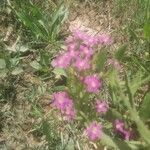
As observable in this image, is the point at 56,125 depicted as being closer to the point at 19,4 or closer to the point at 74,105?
the point at 74,105

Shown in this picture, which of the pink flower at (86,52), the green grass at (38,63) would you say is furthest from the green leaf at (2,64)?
the pink flower at (86,52)

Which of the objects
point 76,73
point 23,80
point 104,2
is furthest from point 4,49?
point 76,73

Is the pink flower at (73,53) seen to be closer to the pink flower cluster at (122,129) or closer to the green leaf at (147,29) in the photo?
the pink flower cluster at (122,129)

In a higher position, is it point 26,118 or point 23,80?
point 23,80

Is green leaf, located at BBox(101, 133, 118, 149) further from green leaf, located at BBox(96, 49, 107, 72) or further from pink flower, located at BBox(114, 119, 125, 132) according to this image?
green leaf, located at BBox(96, 49, 107, 72)

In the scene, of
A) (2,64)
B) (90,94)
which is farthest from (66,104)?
(2,64)

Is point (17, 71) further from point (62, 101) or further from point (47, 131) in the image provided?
point (62, 101)
